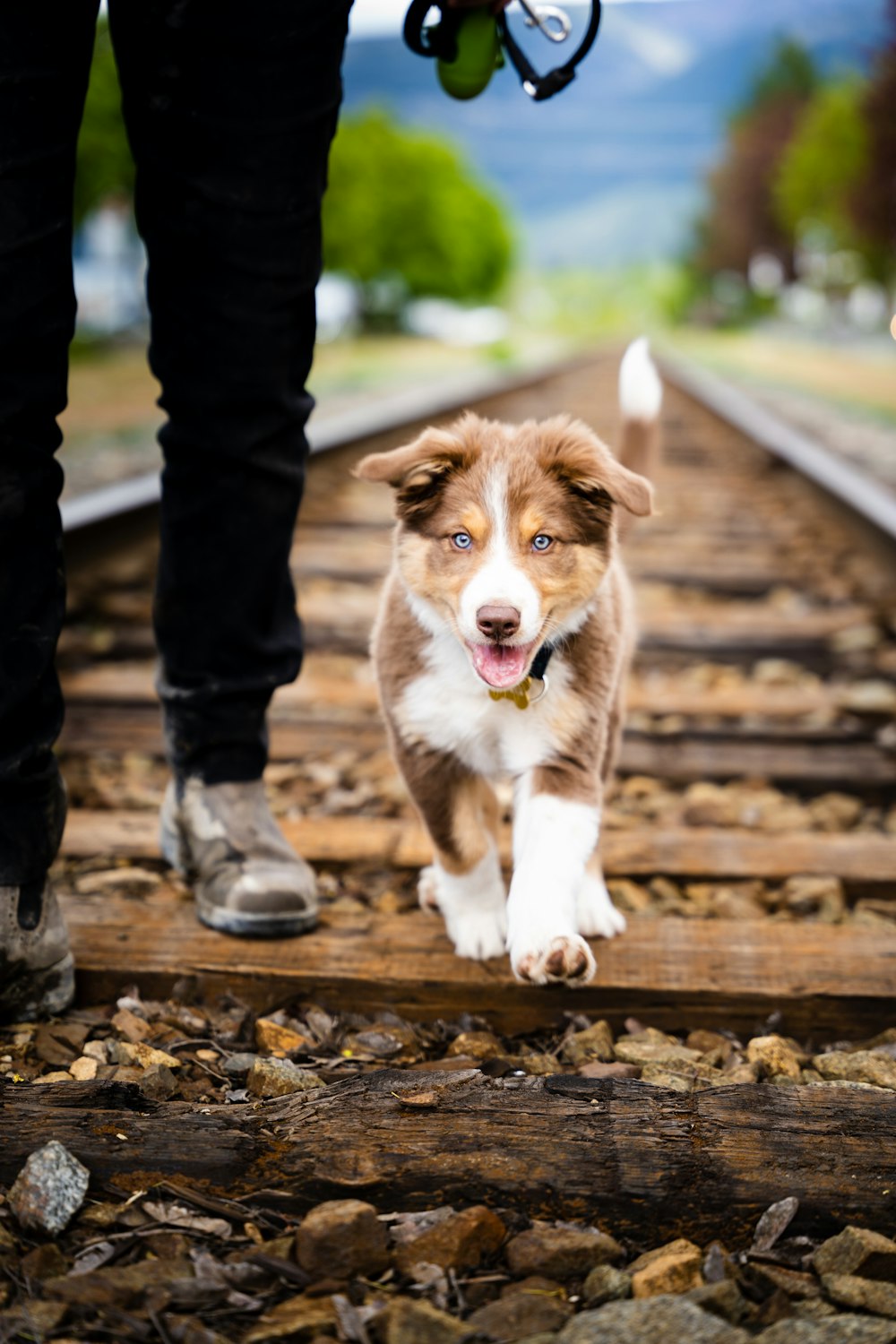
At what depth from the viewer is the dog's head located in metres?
2.53

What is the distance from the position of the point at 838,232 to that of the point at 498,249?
902 inches

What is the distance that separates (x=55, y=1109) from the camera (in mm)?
2064

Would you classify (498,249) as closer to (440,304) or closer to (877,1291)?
(440,304)

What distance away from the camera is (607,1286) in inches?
69.4

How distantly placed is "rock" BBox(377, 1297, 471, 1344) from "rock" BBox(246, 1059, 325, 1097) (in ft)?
2.09

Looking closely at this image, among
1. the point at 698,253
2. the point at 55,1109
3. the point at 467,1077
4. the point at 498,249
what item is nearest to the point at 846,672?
the point at 467,1077

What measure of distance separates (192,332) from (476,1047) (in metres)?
1.46

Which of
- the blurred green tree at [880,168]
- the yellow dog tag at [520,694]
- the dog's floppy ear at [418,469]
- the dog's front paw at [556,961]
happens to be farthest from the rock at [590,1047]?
the blurred green tree at [880,168]

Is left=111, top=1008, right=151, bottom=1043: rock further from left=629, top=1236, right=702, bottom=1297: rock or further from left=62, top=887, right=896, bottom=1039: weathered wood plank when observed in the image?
left=629, top=1236, right=702, bottom=1297: rock

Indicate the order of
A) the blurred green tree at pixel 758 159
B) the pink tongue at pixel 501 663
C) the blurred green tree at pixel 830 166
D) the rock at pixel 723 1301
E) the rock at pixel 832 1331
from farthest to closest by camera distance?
the blurred green tree at pixel 758 159 → the blurred green tree at pixel 830 166 → the pink tongue at pixel 501 663 → the rock at pixel 723 1301 → the rock at pixel 832 1331

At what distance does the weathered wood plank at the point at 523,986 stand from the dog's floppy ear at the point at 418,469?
876 mm

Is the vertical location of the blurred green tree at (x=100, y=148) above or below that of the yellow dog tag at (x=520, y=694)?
below

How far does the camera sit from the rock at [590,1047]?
252 centimetres

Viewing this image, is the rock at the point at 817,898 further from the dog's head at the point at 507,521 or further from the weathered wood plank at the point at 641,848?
the dog's head at the point at 507,521
